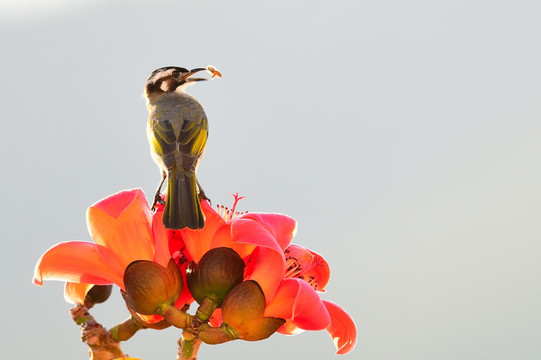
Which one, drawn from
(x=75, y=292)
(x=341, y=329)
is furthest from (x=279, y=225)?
(x=75, y=292)

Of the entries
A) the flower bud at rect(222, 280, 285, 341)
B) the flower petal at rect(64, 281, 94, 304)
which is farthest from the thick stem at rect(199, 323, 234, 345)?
the flower petal at rect(64, 281, 94, 304)

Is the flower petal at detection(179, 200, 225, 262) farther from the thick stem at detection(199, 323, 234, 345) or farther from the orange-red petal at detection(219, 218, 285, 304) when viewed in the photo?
the thick stem at detection(199, 323, 234, 345)

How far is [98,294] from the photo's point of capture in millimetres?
2637

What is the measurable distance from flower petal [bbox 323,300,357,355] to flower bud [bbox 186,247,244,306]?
466mm

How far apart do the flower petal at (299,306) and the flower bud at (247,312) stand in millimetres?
52

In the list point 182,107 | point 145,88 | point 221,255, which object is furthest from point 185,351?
point 145,88

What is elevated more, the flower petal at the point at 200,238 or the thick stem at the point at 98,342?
the flower petal at the point at 200,238

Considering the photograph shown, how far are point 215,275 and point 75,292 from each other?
0.70m

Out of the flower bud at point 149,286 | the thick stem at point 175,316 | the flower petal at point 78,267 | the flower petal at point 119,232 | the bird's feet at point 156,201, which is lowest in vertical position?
the thick stem at point 175,316

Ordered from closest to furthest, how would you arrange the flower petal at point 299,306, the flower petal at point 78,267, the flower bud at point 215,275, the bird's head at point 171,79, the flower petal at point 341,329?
1. the flower petal at point 299,306
2. the flower bud at point 215,275
3. the flower petal at point 78,267
4. the flower petal at point 341,329
5. the bird's head at point 171,79

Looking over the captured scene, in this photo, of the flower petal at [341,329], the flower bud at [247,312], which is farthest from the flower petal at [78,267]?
the flower petal at [341,329]

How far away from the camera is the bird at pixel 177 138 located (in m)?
2.49

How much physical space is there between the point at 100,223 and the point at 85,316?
41 centimetres

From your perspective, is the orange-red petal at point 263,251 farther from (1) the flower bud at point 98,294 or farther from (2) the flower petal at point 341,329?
(1) the flower bud at point 98,294
